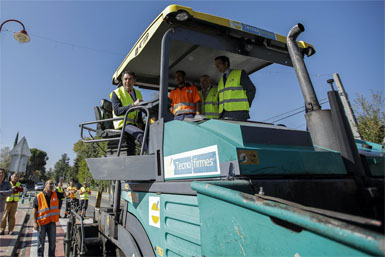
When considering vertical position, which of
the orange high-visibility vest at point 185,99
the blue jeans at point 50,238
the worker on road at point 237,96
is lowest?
the blue jeans at point 50,238

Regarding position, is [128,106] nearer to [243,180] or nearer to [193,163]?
[193,163]

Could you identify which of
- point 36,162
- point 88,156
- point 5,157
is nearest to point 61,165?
point 36,162

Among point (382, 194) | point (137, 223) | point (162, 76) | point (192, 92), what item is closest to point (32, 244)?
point (137, 223)

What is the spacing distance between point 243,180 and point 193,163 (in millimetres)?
511

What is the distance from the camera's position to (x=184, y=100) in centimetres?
351

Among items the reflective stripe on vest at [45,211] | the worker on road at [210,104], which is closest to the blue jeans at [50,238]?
the reflective stripe on vest at [45,211]

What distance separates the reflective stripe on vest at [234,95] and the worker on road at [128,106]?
1058mm

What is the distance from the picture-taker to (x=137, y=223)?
104 inches

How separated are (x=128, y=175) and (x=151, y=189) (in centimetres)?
34

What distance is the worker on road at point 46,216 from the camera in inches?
230

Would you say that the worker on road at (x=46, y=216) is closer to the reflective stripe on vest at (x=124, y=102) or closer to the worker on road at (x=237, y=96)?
the reflective stripe on vest at (x=124, y=102)

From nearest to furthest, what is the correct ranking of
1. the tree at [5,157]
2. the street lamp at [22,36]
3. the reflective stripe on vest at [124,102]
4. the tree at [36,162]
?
the reflective stripe on vest at [124,102]
the street lamp at [22,36]
the tree at [5,157]
the tree at [36,162]

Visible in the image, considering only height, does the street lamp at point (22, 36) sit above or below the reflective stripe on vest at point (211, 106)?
above

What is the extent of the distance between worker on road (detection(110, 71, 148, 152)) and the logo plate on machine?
913mm
